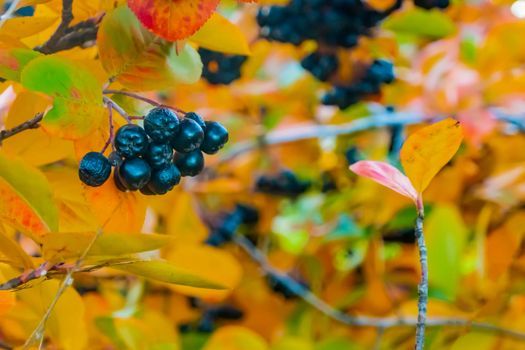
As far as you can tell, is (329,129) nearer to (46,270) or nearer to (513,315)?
(513,315)

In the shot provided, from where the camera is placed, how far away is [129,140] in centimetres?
62

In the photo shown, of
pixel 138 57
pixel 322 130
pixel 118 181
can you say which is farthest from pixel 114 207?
pixel 322 130

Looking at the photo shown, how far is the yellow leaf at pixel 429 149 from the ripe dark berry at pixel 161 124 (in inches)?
7.5

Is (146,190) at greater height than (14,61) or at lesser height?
lesser

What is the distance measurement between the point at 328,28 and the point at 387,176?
2.31ft

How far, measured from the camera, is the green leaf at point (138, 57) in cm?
66

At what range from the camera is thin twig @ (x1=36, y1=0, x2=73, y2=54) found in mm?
687

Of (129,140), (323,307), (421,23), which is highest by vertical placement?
(129,140)

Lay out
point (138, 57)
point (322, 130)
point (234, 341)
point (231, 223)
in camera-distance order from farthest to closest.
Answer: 1. point (231, 223)
2. point (322, 130)
3. point (234, 341)
4. point (138, 57)

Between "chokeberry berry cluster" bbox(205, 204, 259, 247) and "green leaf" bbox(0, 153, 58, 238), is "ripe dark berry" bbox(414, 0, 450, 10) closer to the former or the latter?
"chokeberry berry cluster" bbox(205, 204, 259, 247)

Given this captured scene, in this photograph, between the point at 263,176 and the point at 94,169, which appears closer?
the point at 94,169

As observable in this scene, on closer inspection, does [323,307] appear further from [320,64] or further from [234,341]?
[320,64]

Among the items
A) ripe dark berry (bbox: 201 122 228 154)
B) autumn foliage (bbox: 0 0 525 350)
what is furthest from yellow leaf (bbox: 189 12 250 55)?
A: ripe dark berry (bbox: 201 122 228 154)

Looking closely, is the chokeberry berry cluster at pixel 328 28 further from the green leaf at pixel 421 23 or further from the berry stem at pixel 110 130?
the berry stem at pixel 110 130
